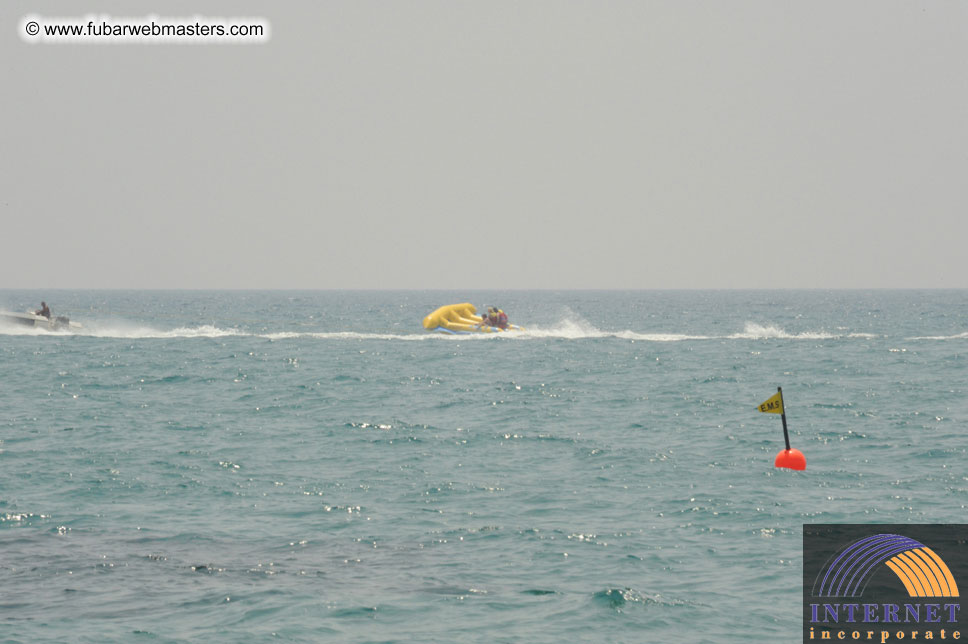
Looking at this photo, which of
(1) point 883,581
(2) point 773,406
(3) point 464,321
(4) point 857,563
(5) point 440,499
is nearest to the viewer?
(1) point 883,581

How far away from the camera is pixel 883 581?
45.5ft

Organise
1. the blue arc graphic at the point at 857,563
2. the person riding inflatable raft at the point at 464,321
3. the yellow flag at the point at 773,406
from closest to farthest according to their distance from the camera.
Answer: the blue arc graphic at the point at 857,563
the yellow flag at the point at 773,406
the person riding inflatable raft at the point at 464,321

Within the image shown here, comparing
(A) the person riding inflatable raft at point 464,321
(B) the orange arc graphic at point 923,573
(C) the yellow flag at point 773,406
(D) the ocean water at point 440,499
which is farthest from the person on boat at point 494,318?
(B) the orange arc graphic at point 923,573

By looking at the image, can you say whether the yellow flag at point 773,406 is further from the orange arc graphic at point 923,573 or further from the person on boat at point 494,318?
the person on boat at point 494,318

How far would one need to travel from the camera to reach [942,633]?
12.2 metres

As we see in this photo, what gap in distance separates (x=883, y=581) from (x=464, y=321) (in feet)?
164

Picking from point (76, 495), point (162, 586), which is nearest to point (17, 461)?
point (76, 495)

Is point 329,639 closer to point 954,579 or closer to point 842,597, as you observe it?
point 842,597

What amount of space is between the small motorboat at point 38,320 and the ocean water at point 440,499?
20357 mm

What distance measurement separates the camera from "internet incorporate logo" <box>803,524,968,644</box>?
12.4 m

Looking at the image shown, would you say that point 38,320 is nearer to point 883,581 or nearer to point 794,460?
point 794,460

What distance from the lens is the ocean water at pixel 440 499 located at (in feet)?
42.4

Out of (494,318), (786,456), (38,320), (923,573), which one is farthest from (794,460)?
(38,320)

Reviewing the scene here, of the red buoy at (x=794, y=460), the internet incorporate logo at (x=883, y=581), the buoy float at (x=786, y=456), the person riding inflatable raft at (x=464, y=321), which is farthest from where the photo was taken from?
the person riding inflatable raft at (x=464, y=321)
